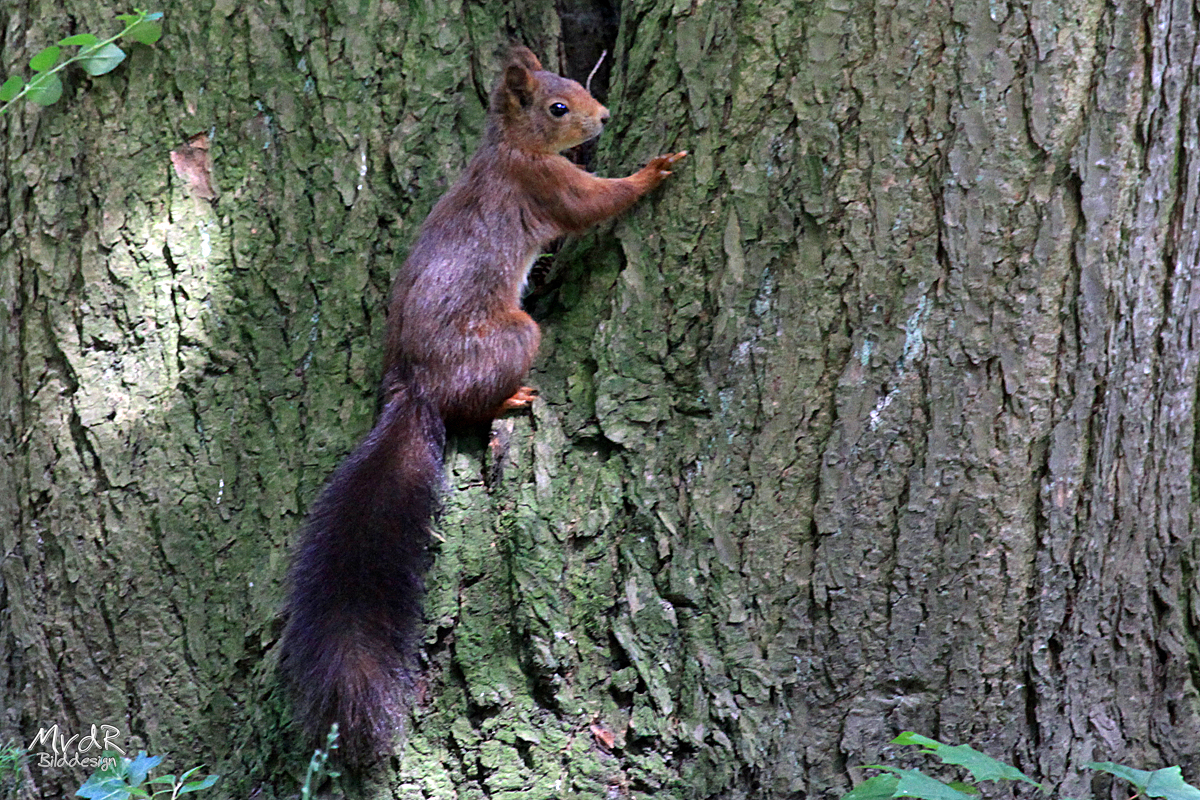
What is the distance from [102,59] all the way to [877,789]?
2264 millimetres

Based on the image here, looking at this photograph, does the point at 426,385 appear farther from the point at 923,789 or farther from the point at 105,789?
the point at 923,789

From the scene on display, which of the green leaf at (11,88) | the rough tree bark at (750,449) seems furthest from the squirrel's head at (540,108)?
the green leaf at (11,88)

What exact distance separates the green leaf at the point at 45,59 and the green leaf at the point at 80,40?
0.03m

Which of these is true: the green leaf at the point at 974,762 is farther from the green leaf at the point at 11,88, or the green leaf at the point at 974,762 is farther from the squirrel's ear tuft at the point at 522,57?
the green leaf at the point at 11,88

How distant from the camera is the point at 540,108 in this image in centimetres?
277

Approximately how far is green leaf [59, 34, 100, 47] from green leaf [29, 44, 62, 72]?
0.11 feet

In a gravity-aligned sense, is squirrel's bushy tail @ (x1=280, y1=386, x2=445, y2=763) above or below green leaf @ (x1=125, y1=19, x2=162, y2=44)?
below

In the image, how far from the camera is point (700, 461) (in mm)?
2080

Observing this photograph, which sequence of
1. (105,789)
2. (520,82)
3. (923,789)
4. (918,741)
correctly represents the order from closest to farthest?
(923,789), (918,741), (105,789), (520,82)

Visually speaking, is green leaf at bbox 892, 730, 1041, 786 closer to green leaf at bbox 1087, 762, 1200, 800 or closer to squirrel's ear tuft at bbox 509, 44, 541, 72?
green leaf at bbox 1087, 762, 1200, 800

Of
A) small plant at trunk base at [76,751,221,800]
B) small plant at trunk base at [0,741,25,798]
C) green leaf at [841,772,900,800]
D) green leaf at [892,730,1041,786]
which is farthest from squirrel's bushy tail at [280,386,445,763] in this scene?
green leaf at [892,730,1041,786]

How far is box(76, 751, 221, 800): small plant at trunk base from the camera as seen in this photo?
73.0 inches

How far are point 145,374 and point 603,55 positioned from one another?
64.4 inches

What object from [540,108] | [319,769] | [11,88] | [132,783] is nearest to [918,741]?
[319,769]
